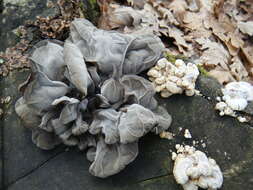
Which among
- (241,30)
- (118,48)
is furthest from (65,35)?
(241,30)

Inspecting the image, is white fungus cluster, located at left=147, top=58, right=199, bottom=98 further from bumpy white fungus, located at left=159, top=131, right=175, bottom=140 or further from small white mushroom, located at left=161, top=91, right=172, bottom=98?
bumpy white fungus, located at left=159, top=131, right=175, bottom=140

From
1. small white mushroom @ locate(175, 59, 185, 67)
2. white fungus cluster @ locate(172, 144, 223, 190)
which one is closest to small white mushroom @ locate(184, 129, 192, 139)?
white fungus cluster @ locate(172, 144, 223, 190)

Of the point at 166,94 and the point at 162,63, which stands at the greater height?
the point at 162,63

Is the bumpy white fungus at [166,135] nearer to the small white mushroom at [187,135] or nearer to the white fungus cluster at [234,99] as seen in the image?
the small white mushroom at [187,135]

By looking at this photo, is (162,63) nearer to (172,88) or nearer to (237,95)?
(172,88)

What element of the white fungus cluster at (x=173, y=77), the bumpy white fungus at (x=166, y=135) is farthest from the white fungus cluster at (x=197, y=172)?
the white fungus cluster at (x=173, y=77)

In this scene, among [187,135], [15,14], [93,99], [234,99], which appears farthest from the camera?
[15,14]

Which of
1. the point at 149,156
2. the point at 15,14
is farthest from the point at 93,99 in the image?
the point at 15,14
